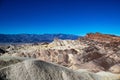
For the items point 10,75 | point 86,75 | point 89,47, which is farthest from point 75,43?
point 10,75

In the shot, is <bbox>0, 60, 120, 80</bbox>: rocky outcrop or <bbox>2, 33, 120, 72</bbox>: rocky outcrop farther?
<bbox>2, 33, 120, 72</bbox>: rocky outcrop

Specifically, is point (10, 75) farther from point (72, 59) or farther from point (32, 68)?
point (72, 59)

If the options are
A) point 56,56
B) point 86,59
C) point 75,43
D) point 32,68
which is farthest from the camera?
point 75,43

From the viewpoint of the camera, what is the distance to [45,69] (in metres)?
8.80

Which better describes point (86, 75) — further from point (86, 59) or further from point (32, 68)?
point (86, 59)

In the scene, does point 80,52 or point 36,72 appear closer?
point 36,72

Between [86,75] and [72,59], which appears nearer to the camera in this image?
[86,75]

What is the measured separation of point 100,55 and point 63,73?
12.5 meters

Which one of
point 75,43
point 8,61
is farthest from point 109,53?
point 8,61

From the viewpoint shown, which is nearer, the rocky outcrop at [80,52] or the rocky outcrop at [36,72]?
the rocky outcrop at [36,72]

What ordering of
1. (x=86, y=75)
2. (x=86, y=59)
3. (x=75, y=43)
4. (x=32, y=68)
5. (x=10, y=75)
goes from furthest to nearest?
(x=75, y=43), (x=86, y=59), (x=86, y=75), (x=32, y=68), (x=10, y=75)

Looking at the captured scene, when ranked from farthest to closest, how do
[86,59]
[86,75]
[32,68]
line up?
[86,59], [86,75], [32,68]

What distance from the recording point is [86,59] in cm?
2014

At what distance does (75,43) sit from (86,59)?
4.39 m
